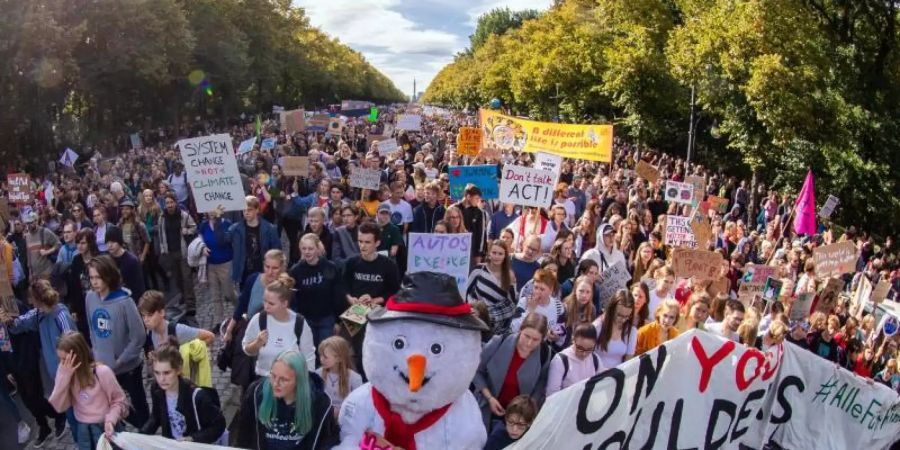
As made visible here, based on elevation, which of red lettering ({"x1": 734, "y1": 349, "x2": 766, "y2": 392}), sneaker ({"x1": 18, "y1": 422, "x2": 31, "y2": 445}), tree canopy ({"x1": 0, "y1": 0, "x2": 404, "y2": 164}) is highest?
tree canopy ({"x1": 0, "y1": 0, "x2": 404, "y2": 164})

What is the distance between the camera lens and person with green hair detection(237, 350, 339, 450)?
392 cm

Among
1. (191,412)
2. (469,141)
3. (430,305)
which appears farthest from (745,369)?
(469,141)

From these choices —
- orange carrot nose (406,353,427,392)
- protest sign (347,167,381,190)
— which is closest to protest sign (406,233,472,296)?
orange carrot nose (406,353,427,392)

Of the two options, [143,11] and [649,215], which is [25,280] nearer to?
[649,215]

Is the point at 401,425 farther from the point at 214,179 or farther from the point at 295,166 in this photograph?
the point at 295,166

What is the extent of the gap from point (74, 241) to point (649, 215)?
8661mm

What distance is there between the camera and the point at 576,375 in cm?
507

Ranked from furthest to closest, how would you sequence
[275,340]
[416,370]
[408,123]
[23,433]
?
1. [408,123]
2. [23,433]
3. [275,340]
4. [416,370]

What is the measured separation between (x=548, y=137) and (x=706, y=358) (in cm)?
1204

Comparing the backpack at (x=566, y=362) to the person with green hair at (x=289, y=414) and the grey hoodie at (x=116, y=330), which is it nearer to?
the person with green hair at (x=289, y=414)

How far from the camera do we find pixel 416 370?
11.6 feet

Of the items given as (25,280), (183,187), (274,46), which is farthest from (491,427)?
(274,46)

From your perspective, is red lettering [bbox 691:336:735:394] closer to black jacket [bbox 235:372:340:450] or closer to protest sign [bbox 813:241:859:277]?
black jacket [bbox 235:372:340:450]

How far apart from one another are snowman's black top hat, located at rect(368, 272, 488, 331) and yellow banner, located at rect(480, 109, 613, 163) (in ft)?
39.2
